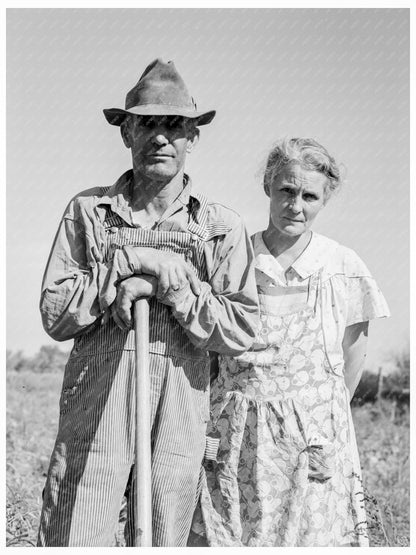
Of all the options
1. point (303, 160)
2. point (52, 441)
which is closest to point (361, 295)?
point (303, 160)

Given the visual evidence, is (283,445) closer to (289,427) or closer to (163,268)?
(289,427)

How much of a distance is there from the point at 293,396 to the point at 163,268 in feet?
3.45

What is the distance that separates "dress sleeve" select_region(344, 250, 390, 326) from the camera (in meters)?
3.58

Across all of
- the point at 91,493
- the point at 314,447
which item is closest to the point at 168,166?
the point at 91,493

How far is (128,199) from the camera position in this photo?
2854 mm

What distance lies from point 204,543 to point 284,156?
168cm

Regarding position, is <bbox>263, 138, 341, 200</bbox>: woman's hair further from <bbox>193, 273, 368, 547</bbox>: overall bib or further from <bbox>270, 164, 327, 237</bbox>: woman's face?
<bbox>193, 273, 368, 547</bbox>: overall bib

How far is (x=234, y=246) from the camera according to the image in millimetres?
2854

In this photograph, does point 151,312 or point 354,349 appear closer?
point 151,312

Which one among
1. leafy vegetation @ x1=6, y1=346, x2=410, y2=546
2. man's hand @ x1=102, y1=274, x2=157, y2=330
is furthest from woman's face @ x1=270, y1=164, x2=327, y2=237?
leafy vegetation @ x1=6, y1=346, x2=410, y2=546

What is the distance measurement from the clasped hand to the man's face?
0.29 meters

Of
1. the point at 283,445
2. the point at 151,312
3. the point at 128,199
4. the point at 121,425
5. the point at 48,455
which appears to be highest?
the point at 128,199

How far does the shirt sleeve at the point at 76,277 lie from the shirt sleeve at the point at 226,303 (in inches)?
7.7

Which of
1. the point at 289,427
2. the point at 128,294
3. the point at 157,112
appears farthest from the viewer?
the point at 289,427
